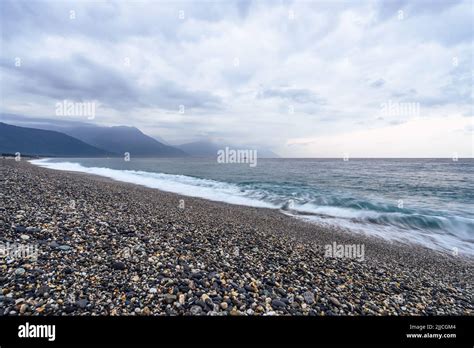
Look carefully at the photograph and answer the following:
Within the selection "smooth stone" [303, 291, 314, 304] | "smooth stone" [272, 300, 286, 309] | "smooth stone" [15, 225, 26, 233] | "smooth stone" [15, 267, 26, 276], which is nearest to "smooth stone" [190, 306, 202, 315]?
"smooth stone" [272, 300, 286, 309]

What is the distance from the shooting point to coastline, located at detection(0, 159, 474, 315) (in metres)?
3.48

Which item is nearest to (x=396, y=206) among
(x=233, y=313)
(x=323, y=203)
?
(x=323, y=203)

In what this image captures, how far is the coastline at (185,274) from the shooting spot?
3.48 metres

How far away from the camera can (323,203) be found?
1953cm

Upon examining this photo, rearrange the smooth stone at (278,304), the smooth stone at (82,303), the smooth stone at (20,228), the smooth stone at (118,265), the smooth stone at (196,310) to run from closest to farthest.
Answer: the smooth stone at (82,303) < the smooth stone at (196,310) < the smooth stone at (278,304) < the smooth stone at (118,265) < the smooth stone at (20,228)

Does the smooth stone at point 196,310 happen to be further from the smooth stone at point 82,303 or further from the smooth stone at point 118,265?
the smooth stone at point 118,265

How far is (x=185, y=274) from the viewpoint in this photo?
4410mm

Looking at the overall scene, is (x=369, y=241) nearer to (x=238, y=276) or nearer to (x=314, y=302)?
(x=314, y=302)

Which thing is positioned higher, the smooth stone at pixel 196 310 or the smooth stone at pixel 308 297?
the smooth stone at pixel 196 310

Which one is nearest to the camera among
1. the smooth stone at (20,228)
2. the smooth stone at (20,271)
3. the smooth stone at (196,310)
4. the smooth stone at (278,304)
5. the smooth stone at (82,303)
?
the smooth stone at (82,303)

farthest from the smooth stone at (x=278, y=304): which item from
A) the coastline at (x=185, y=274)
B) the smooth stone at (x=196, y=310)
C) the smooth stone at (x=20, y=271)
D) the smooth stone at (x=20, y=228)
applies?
the smooth stone at (x=20, y=228)

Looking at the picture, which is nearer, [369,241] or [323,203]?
[369,241]
